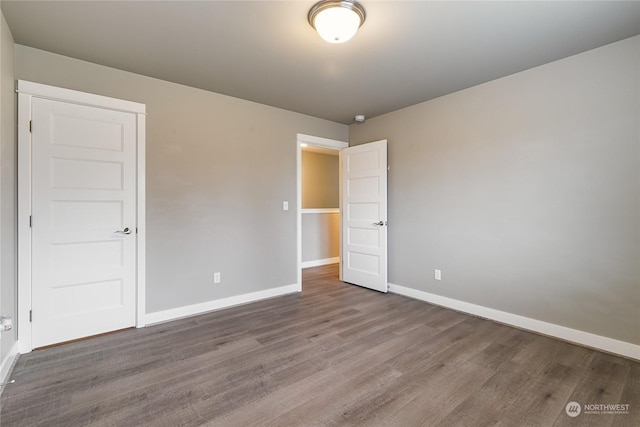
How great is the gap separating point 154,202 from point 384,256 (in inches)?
111

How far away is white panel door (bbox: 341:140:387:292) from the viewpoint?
3961 mm

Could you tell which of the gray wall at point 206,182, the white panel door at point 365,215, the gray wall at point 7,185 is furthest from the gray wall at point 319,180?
the gray wall at point 7,185

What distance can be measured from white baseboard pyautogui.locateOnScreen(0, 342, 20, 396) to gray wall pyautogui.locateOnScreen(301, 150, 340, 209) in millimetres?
4575

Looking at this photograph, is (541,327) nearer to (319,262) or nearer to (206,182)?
(206,182)

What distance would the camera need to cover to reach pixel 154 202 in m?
2.91

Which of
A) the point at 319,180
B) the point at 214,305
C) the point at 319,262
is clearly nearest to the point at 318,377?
the point at 214,305

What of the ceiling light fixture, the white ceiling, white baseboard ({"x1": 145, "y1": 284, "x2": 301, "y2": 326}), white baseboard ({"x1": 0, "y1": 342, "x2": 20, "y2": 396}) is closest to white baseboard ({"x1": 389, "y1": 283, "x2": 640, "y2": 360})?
white baseboard ({"x1": 145, "y1": 284, "x2": 301, "y2": 326})

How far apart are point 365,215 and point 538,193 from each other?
79.6 inches

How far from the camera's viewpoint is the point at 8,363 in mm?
2068

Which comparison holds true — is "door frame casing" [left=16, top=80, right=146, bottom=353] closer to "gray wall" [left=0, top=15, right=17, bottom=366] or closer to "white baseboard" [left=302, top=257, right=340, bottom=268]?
"gray wall" [left=0, top=15, right=17, bottom=366]

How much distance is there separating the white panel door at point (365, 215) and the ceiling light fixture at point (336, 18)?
2098 millimetres

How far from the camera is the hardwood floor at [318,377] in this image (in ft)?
5.43

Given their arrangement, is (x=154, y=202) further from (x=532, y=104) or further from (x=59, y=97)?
(x=532, y=104)

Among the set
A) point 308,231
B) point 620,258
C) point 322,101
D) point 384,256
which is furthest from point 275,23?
point 308,231
